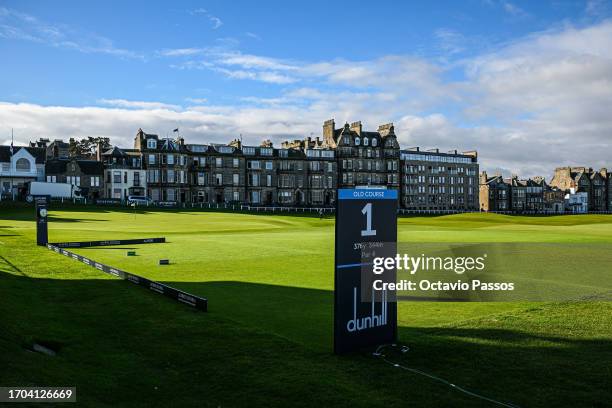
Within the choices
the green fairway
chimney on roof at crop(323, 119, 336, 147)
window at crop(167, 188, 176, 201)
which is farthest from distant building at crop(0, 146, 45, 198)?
the green fairway

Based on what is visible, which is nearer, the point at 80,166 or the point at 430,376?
the point at 430,376

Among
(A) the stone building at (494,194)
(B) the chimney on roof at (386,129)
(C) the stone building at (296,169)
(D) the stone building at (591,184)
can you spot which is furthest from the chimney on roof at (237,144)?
(D) the stone building at (591,184)

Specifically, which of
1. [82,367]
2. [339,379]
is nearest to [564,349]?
[339,379]

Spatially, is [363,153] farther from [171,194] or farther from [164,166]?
[164,166]

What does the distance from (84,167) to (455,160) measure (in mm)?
91986

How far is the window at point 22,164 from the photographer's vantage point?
3962 inches

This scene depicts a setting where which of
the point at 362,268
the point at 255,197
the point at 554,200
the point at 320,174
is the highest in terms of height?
the point at 320,174

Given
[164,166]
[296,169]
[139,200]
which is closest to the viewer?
[139,200]

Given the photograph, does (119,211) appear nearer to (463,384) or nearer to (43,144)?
(43,144)

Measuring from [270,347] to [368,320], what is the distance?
2.25 metres

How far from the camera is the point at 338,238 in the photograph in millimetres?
11430

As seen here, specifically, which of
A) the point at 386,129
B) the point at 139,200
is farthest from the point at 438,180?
the point at 139,200

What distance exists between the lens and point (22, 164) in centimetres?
10100

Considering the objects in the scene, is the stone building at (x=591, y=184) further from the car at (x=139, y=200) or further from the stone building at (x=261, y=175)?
the car at (x=139, y=200)
